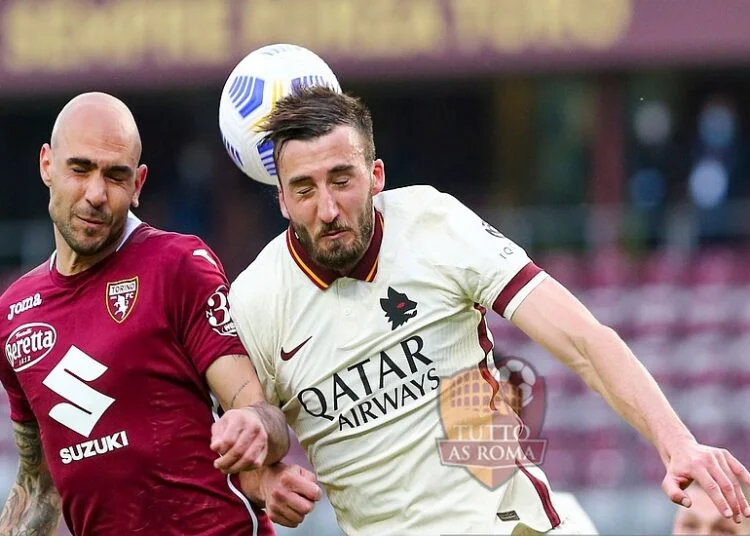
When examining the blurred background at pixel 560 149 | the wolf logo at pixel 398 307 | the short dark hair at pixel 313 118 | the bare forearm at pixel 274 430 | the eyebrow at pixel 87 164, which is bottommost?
the blurred background at pixel 560 149

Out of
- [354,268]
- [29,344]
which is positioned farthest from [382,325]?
[29,344]

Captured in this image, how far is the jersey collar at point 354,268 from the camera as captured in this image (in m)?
4.95

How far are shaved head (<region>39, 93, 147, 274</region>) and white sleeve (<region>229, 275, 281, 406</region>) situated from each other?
1.66ft

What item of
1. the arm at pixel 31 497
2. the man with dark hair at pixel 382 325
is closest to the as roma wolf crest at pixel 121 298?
the man with dark hair at pixel 382 325

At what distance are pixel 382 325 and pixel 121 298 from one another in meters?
0.88

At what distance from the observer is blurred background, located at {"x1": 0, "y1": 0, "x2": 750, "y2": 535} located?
13383 millimetres

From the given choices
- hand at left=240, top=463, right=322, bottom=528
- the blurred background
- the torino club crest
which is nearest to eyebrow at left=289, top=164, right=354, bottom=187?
the torino club crest

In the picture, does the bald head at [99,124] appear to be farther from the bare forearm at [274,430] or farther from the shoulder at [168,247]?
the bare forearm at [274,430]

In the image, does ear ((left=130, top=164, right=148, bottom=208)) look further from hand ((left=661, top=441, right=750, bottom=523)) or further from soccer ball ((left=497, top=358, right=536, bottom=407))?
hand ((left=661, top=441, right=750, bottom=523))

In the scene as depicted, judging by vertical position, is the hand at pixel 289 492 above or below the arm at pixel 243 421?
below

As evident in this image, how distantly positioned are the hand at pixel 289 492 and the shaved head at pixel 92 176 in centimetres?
101

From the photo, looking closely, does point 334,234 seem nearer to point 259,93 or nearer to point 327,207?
point 327,207

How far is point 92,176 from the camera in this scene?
5.12m

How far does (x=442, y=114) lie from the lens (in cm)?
1836
